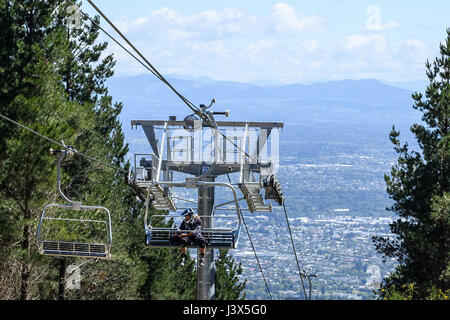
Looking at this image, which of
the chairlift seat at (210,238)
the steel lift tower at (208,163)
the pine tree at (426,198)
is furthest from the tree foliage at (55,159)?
the pine tree at (426,198)

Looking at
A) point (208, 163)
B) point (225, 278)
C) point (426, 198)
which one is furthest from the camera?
point (225, 278)

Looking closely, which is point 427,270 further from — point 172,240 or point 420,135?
point 172,240

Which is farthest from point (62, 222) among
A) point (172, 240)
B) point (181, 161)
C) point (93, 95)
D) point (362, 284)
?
point (362, 284)

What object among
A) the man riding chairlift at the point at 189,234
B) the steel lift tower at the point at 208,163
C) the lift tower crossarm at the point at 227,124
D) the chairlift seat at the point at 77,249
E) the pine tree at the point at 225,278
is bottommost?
the pine tree at the point at 225,278

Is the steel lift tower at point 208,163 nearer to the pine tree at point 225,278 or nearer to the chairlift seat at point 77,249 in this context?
the chairlift seat at point 77,249

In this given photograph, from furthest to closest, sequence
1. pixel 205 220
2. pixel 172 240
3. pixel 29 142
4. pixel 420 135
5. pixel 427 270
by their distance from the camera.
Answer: pixel 420 135 < pixel 427 270 < pixel 29 142 < pixel 205 220 < pixel 172 240

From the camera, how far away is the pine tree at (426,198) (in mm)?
36062

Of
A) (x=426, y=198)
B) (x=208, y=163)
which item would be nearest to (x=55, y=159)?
(x=208, y=163)

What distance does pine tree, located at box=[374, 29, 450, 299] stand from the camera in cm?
3606

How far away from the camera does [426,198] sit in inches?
1463

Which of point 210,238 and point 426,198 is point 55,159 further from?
point 426,198

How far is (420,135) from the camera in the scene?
39156mm

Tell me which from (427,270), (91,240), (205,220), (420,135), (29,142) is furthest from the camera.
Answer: (420,135)
